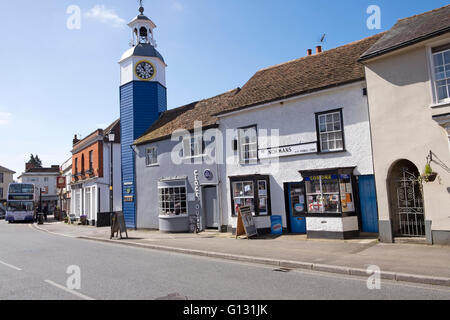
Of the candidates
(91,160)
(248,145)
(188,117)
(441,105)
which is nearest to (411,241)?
(441,105)

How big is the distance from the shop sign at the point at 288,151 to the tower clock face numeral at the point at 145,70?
1202 centimetres

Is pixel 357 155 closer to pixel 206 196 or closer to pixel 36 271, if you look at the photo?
pixel 206 196

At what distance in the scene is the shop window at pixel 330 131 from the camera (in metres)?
12.7

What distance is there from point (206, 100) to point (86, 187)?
15056 mm

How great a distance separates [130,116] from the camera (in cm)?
2273

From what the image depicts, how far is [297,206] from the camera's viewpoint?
1381 cm

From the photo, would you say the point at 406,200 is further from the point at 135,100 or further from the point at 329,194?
the point at 135,100

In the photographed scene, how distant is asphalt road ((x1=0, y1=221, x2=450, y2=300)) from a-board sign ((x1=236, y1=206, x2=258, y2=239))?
3577mm

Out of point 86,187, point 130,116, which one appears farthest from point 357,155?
point 86,187

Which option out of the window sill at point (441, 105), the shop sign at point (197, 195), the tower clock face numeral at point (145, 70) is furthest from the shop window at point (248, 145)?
the tower clock face numeral at point (145, 70)

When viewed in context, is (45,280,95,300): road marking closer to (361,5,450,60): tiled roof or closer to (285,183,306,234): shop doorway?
(285,183,306,234): shop doorway

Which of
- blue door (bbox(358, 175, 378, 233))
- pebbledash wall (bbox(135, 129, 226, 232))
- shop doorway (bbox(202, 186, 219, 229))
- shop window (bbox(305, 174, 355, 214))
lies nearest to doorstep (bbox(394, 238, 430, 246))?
blue door (bbox(358, 175, 378, 233))

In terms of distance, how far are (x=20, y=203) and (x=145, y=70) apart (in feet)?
76.8

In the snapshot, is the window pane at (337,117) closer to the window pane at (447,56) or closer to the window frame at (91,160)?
the window pane at (447,56)
